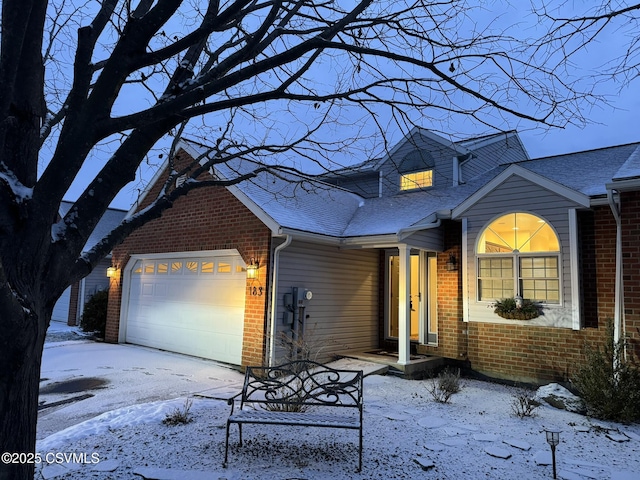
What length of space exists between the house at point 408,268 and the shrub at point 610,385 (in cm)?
74

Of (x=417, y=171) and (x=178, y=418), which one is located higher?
(x=417, y=171)

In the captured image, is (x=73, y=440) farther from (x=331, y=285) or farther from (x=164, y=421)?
(x=331, y=285)

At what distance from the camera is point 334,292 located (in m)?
9.66

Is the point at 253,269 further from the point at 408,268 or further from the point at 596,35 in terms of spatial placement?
the point at 596,35

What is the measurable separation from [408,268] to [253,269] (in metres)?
3.14

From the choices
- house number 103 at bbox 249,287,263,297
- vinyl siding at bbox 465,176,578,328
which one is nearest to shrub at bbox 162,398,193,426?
house number 103 at bbox 249,287,263,297

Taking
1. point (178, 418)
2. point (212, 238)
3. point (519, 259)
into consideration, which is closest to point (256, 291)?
point (212, 238)

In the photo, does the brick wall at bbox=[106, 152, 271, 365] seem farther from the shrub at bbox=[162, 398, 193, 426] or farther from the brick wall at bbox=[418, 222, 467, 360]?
the brick wall at bbox=[418, 222, 467, 360]

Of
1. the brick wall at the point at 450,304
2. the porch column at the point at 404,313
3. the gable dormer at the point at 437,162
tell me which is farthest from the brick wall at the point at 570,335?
the gable dormer at the point at 437,162

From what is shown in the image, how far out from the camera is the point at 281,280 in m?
8.48

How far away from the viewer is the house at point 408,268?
23.9 feet

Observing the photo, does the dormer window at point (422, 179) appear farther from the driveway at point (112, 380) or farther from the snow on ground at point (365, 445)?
the driveway at point (112, 380)

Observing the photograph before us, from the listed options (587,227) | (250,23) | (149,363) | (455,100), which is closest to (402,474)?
(455,100)

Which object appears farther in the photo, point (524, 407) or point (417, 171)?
point (417, 171)
